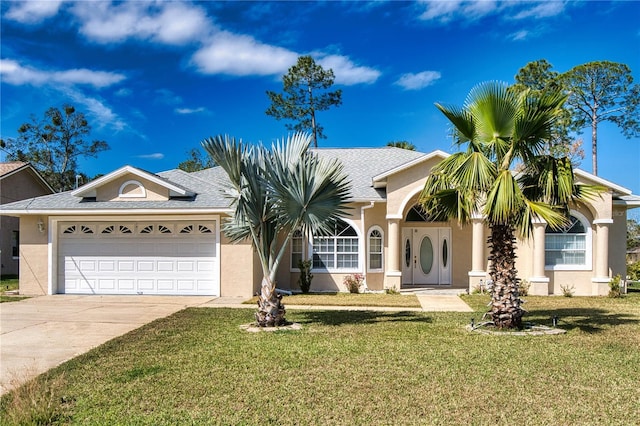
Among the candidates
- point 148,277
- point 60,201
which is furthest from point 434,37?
point 60,201

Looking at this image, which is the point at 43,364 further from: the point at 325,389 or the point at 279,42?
the point at 279,42

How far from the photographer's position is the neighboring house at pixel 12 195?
26.6m

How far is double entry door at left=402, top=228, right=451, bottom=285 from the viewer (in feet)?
63.5

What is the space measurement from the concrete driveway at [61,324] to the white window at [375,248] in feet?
20.0

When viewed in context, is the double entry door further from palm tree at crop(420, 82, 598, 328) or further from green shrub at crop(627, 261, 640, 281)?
green shrub at crop(627, 261, 640, 281)

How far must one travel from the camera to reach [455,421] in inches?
202

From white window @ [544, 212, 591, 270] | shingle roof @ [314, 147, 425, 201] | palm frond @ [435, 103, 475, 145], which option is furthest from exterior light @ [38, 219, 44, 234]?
white window @ [544, 212, 591, 270]

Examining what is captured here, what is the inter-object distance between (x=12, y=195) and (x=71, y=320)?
20.3m

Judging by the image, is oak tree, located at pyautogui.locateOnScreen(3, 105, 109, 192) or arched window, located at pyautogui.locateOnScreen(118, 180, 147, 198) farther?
oak tree, located at pyautogui.locateOnScreen(3, 105, 109, 192)

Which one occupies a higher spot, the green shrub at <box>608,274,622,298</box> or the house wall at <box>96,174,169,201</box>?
the house wall at <box>96,174,169,201</box>

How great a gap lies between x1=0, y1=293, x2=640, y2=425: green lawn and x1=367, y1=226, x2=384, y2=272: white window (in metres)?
7.57

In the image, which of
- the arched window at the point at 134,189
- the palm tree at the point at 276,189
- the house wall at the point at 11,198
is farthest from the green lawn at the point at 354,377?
the house wall at the point at 11,198

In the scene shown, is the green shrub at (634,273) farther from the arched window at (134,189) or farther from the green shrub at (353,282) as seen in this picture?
the arched window at (134,189)

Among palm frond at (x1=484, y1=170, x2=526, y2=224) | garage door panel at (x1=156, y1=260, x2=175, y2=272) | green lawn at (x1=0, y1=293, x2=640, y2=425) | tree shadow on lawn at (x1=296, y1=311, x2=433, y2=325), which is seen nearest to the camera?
green lawn at (x1=0, y1=293, x2=640, y2=425)
